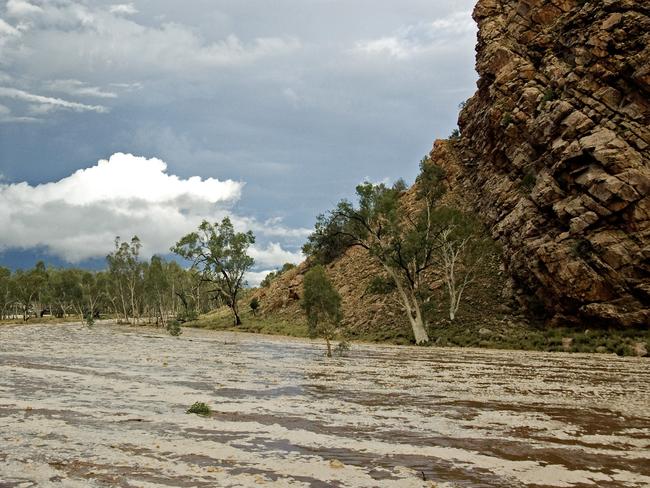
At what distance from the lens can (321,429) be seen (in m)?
14.8

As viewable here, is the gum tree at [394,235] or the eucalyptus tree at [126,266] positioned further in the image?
the eucalyptus tree at [126,266]

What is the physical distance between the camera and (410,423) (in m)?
15.7

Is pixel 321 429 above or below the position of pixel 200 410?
below

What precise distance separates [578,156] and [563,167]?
2.30 m

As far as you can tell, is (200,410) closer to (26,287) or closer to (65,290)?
(26,287)

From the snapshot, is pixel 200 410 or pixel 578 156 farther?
pixel 578 156

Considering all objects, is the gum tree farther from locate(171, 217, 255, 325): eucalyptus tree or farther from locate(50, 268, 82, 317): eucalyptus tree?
locate(50, 268, 82, 317): eucalyptus tree

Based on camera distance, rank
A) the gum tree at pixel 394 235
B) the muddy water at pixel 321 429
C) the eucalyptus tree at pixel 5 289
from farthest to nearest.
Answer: the eucalyptus tree at pixel 5 289
the gum tree at pixel 394 235
the muddy water at pixel 321 429

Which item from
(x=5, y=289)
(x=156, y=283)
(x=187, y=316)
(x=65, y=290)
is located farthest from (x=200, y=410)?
(x=5, y=289)

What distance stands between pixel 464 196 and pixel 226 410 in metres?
78.2

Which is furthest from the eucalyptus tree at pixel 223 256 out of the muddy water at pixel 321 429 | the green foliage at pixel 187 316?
the muddy water at pixel 321 429

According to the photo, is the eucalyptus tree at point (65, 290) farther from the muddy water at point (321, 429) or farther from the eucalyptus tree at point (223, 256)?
the muddy water at point (321, 429)

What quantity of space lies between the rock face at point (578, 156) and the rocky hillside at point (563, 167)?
0.12 meters

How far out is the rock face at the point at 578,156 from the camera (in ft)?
155
